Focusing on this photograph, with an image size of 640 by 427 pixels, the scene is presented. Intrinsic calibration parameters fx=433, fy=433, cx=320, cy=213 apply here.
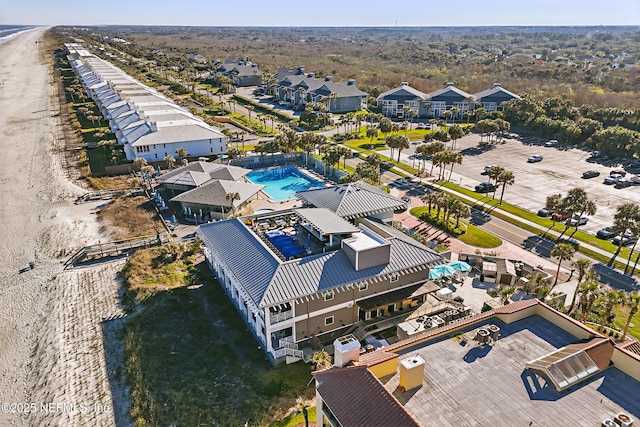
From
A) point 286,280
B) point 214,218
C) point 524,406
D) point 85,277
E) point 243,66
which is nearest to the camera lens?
point 524,406

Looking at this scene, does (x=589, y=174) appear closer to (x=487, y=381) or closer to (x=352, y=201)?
(x=352, y=201)

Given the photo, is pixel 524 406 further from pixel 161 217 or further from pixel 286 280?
pixel 161 217

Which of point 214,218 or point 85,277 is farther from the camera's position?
point 214,218

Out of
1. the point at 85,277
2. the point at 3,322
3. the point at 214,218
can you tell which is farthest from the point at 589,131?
the point at 3,322

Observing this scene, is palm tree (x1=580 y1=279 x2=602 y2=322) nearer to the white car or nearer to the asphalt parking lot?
the white car

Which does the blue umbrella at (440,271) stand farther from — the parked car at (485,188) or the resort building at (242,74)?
the resort building at (242,74)

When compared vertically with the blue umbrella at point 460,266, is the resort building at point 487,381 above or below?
above

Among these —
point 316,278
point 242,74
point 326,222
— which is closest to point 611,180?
point 326,222

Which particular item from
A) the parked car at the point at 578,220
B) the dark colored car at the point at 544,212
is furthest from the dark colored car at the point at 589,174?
the dark colored car at the point at 544,212
